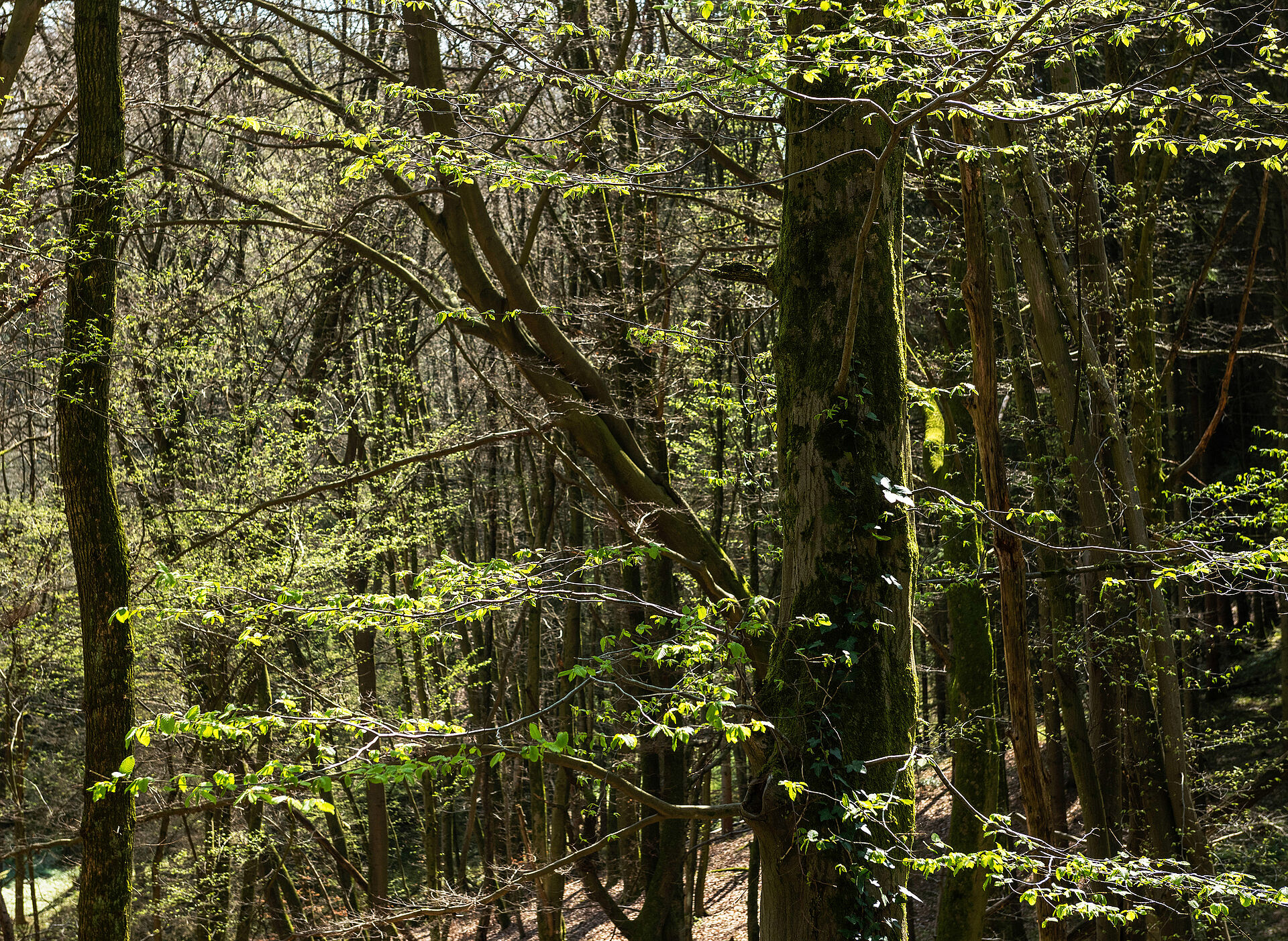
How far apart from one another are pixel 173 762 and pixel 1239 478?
12200mm

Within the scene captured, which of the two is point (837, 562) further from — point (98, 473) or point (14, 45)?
point (14, 45)

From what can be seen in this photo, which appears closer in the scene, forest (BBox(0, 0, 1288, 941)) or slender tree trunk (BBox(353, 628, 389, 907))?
forest (BBox(0, 0, 1288, 941))

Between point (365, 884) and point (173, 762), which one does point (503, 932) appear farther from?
point (173, 762)

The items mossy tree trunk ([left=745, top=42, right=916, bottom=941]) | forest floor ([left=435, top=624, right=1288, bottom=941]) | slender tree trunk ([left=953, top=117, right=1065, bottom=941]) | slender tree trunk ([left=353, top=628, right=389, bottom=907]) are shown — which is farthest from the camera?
slender tree trunk ([left=353, top=628, right=389, bottom=907])

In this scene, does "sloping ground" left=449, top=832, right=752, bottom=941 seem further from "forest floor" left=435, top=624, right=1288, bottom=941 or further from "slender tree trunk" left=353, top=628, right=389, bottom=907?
"slender tree trunk" left=353, top=628, right=389, bottom=907

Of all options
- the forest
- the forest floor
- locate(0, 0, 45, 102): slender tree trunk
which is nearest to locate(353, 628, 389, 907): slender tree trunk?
the forest

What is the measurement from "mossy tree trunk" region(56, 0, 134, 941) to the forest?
38 mm

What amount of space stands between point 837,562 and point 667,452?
17.3 ft

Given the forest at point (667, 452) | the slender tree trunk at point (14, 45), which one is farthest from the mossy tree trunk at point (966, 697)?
the slender tree trunk at point (14, 45)

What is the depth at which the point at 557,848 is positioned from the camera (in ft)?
34.9

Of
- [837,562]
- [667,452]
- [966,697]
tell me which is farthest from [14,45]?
[966,697]

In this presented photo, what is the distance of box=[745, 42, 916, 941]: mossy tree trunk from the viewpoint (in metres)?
3.66

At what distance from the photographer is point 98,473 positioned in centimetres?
595

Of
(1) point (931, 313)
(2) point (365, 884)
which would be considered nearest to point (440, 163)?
(1) point (931, 313)
